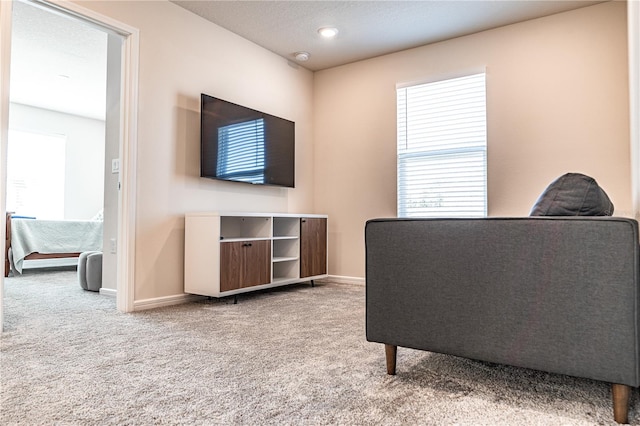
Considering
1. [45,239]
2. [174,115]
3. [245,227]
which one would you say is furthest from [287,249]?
[45,239]

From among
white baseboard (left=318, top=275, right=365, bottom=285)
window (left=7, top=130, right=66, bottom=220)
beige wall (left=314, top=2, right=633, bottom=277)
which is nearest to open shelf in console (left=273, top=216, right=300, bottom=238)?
beige wall (left=314, top=2, right=633, bottom=277)

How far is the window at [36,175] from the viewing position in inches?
248

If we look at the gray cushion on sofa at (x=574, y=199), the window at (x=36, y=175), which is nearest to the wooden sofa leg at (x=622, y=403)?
the gray cushion on sofa at (x=574, y=199)

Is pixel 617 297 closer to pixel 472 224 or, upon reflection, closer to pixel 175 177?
pixel 472 224

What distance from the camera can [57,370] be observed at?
170 cm

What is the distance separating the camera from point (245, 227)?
3.70 m

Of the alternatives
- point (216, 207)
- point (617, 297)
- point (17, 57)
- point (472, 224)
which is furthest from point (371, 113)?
point (17, 57)

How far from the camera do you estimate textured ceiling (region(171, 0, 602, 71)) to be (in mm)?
3193

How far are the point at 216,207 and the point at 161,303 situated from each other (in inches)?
35.5

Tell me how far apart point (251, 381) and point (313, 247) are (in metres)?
A: 2.42

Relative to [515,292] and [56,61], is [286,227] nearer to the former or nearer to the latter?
[515,292]

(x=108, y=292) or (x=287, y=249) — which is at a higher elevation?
(x=287, y=249)

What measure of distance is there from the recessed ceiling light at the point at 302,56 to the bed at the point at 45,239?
11.5ft

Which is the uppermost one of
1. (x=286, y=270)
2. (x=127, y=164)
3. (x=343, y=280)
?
(x=127, y=164)
